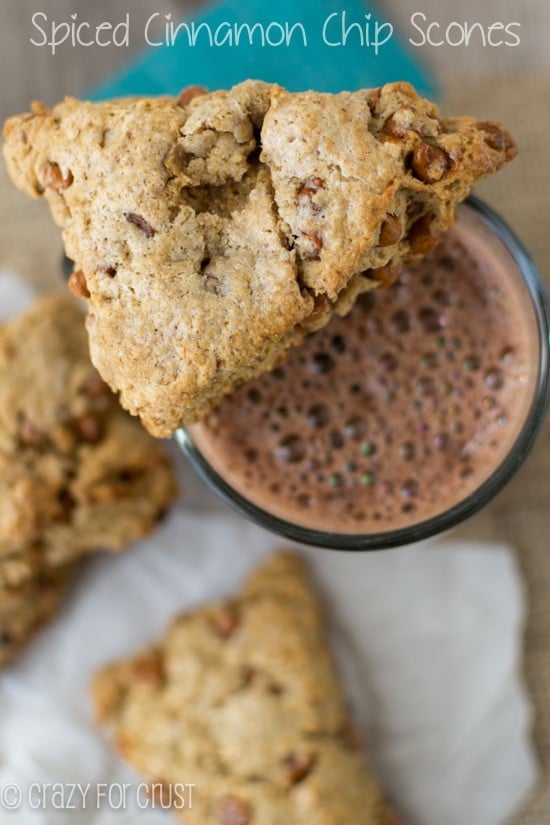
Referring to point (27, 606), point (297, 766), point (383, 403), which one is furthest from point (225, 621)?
point (383, 403)

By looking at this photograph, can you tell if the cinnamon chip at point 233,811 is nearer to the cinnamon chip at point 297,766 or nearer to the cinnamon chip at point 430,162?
the cinnamon chip at point 297,766

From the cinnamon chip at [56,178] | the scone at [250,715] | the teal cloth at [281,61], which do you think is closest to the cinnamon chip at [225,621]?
the scone at [250,715]

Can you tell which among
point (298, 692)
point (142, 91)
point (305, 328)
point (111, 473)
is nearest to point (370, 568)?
point (298, 692)

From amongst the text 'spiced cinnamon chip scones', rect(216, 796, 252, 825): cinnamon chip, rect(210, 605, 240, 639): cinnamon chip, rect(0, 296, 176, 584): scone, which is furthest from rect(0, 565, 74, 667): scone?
the text 'spiced cinnamon chip scones'

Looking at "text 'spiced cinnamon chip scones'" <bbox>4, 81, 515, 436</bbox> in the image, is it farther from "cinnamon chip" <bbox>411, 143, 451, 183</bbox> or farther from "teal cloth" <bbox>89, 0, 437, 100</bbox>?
"teal cloth" <bbox>89, 0, 437, 100</bbox>

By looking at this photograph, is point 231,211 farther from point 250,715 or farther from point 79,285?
point 250,715

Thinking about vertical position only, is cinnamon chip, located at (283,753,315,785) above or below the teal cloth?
below
